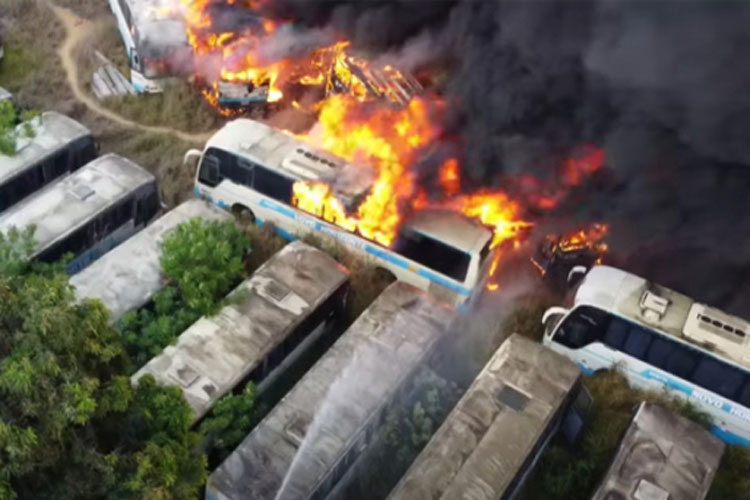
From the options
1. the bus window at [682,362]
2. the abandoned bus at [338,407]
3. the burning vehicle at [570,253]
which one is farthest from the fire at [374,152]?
the bus window at [682,362]

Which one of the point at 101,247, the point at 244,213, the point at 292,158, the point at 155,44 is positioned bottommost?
the point at 101,247

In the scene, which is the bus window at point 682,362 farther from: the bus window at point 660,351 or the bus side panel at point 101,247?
the bus side panel at point 101,247

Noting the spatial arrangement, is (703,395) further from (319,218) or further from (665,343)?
(319,218)

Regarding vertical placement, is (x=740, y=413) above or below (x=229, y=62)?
below

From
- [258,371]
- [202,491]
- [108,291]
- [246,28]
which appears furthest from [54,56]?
[202,491]

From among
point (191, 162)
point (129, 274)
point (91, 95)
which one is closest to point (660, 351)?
point (129, 274)

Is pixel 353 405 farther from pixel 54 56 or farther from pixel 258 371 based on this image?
pixel 54 56

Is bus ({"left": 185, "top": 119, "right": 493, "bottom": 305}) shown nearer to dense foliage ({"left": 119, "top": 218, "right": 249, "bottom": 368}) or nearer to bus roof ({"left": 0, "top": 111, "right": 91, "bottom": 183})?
dense foliage ({"left": 119, "top": 218, "right": 249, "bottom": 368})

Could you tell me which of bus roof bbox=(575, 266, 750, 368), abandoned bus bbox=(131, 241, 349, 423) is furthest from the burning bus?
bus roof bbox=(575, 266, 750, 368)
